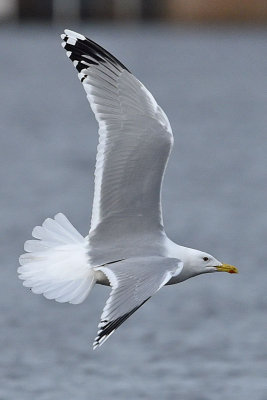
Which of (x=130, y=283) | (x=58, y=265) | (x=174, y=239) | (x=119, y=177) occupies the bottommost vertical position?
(x=174, y=239)

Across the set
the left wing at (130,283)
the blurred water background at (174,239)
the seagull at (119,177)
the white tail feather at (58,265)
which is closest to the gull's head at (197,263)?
the seagull at (119,177)

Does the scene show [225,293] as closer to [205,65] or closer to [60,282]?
[60,282]

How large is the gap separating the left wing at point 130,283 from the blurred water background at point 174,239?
1.13 meters

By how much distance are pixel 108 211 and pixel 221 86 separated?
101 ft

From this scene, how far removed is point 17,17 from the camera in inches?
2317

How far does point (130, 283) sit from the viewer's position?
6.54 meters

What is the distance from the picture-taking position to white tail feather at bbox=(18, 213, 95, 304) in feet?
22.5

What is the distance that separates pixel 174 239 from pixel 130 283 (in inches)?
246

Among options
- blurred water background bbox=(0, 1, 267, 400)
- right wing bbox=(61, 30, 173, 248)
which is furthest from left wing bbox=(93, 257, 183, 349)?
blurred water background bbox=(0, 1, 267, 400)

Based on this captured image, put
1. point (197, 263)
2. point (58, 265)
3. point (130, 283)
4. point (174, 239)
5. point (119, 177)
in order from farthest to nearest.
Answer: point (174, 239) < point (197, 263) < point (119, 177) < point (58, 265) < point (130, 283)

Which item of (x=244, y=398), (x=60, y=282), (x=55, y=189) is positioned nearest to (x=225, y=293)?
(x=244, y=398)

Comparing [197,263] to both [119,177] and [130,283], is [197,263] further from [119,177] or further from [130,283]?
[130,283]

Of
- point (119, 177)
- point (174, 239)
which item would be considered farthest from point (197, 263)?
point (174, 239)

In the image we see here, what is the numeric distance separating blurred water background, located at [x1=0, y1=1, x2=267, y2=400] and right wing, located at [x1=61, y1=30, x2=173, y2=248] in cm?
106
